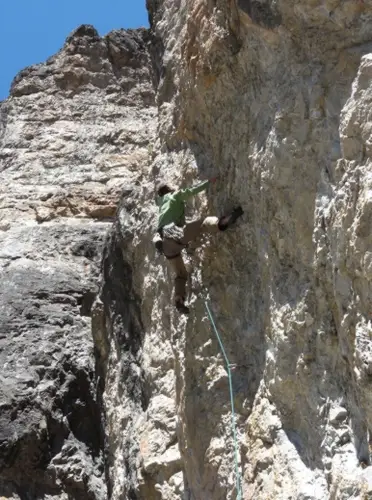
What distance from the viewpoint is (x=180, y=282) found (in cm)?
806

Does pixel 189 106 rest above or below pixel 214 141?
above

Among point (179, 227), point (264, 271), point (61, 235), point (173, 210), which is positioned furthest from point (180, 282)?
point (61, 235)

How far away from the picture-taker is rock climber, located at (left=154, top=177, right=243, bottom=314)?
7.62m

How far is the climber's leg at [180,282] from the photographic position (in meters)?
8.01

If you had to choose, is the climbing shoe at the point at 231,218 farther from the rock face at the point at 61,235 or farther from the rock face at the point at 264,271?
the rock face at the point at 61,235

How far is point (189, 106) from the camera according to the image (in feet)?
28.3

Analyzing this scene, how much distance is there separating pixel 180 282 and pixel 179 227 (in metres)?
0.52

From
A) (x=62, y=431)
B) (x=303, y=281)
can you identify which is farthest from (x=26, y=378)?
(x=303, y=281)

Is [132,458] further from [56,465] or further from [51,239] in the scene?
[51,239]

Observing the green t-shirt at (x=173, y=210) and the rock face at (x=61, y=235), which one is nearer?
the green t-shirt at (x=173, y=210)

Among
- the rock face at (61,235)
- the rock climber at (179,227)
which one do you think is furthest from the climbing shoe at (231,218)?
the rock face at (61,235)

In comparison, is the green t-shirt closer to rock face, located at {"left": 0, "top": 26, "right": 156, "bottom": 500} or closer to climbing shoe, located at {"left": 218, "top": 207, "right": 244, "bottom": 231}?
climbing shoe, located at {"left": 218, "top": 207, "right": 244, "bottom": 231}

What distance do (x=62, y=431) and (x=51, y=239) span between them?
348 centimetres

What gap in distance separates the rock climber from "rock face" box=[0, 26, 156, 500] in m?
2.58
